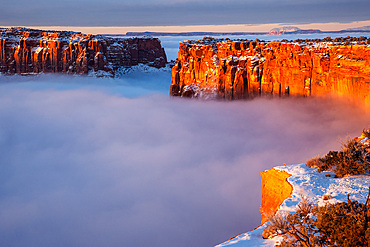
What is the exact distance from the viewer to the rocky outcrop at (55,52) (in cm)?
13338

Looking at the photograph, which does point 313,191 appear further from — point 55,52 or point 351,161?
point 55,52

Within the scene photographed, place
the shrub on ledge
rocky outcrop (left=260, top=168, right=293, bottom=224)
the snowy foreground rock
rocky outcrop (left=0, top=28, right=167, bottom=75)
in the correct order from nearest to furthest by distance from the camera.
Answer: the snowy foreground rock < the shrub on ledge < rocky outcrop (left=260, top=168, right=293, bottom=224) < rocky outcrop (left=0, top=28, right=167, bottom=75)

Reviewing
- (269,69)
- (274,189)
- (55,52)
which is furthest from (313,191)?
(55,52)

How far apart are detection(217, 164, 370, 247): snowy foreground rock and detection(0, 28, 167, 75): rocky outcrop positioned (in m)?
128

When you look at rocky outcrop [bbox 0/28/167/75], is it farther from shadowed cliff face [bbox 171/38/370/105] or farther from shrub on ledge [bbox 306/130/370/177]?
shrub on ledge [bbox 306/130/370/177]

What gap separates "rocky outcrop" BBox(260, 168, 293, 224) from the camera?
51.9ft

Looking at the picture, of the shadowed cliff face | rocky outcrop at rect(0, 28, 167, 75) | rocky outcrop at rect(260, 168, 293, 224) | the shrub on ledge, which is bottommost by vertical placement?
rocky outcrop at rect(260, 168, 293, 224)

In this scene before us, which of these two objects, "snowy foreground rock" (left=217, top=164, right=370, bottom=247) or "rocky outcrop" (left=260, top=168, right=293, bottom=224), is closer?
"snowy foreground rock" (left=217, top=164, right=370, bottom=247)

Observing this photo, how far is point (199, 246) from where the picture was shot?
34406 mm

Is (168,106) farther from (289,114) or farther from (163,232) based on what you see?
(163,232)

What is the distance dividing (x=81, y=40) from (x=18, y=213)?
3855 inches

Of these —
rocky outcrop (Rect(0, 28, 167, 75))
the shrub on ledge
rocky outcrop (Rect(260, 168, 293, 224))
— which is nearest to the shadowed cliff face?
the shrub on ledge

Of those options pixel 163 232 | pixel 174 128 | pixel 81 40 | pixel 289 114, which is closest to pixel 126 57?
pixel 81 40

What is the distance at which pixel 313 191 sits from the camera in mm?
14344
